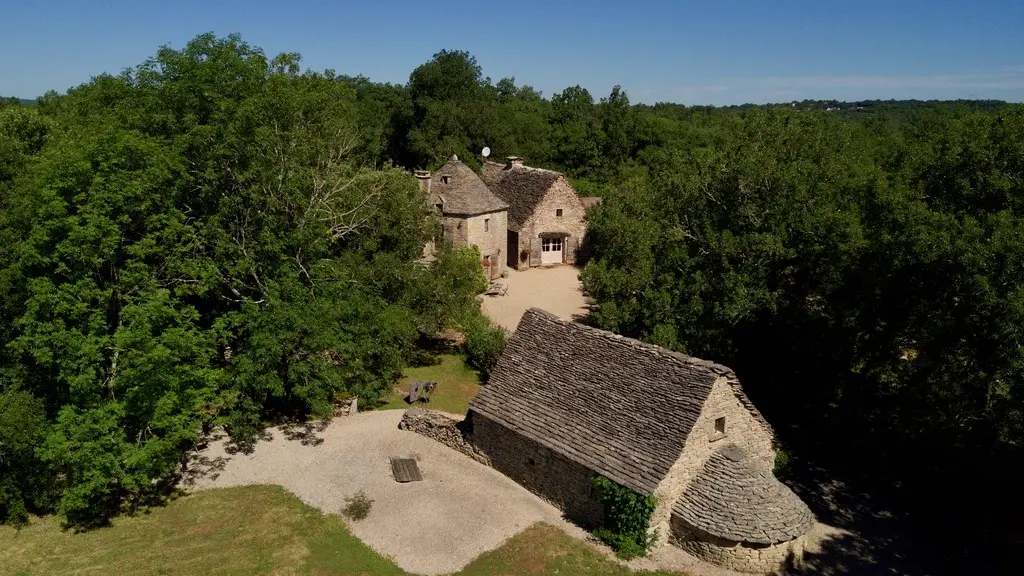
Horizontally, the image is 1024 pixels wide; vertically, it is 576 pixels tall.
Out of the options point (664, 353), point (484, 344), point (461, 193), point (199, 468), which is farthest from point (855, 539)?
point (461, 193)

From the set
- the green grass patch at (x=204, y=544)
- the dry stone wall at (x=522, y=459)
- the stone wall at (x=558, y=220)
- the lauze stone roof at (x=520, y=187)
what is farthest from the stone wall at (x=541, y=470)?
the lauze stone roof at (x=520, y=187)

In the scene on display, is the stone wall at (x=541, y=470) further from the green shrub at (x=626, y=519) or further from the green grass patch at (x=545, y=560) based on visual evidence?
the green grass patch at (x=545, y=560)

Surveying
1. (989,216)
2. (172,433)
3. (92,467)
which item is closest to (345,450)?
(172,433)

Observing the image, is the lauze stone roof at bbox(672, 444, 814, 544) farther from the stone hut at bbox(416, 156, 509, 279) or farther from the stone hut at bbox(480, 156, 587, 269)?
the stone hut at bbox(480, 156, 587, 269)

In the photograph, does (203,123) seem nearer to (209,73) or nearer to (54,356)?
(209,73)

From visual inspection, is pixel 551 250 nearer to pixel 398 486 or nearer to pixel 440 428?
pixel 440 428

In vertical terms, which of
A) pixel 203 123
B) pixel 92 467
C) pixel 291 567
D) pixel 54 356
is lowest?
pixel 291 567

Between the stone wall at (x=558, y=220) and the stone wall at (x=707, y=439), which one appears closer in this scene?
the stone wall at (x=707, y=439)
